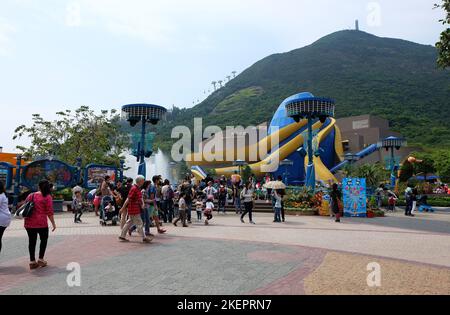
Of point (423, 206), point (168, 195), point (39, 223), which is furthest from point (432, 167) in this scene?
point (39, 223)

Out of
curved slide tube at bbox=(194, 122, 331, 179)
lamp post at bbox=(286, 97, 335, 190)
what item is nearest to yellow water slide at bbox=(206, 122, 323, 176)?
curved slide tube at bbox=(194, 122, 331, 179)

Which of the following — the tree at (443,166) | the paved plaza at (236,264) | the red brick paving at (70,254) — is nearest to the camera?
the paved plaza at (236,264)

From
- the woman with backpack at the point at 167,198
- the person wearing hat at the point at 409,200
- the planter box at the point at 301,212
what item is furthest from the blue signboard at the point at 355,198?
the woman with backpack at the point at 167,198

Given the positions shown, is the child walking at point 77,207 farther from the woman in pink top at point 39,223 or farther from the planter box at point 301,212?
the planter box at point 301,212

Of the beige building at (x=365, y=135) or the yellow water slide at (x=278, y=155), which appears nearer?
the yellow water slide at (x=278, y=155)

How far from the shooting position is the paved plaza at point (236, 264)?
462 centimetres

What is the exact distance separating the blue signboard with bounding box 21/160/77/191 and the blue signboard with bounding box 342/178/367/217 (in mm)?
14388

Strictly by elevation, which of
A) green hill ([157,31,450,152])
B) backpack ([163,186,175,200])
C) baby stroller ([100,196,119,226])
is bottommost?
baby stroller ([100,196,119,226])

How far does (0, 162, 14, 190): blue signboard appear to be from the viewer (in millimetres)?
17656

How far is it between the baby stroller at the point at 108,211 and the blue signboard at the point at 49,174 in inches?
302

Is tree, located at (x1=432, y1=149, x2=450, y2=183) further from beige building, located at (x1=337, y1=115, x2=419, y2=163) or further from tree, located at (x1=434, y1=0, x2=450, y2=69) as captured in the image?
tree, located at (x1=434, y1=0, x2=450, y2=69)
